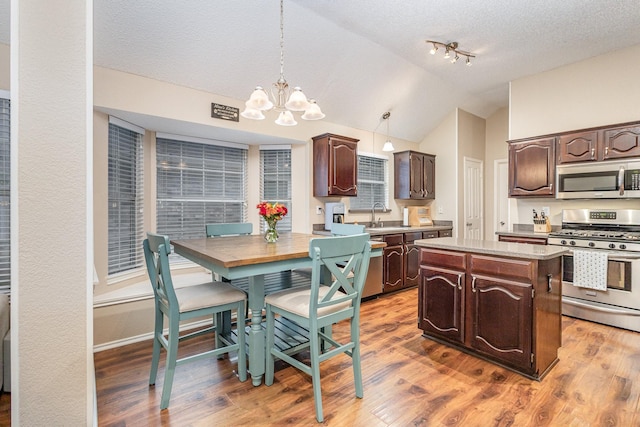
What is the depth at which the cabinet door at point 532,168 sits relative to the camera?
402cm

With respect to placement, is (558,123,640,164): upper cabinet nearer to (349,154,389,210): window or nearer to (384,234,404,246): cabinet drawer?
(384,234,404,246): cabinet drawer

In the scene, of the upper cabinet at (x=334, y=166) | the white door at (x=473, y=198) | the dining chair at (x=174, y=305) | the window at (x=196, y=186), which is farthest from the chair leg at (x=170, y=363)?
the white door at (x=473, y=198)

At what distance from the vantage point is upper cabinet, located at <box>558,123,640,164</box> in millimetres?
3434

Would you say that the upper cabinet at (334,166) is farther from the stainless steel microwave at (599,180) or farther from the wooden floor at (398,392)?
the stainless steel microwave at (599,180)

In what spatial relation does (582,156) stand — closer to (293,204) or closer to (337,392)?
(293,204)

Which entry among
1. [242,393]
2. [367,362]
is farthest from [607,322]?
[242,393]

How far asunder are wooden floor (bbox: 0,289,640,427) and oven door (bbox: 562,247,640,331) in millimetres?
421

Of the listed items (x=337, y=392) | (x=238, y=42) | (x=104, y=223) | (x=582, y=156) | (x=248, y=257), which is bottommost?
(x=337, y=392)

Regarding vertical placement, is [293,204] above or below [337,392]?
above

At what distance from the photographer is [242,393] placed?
2.06 metres

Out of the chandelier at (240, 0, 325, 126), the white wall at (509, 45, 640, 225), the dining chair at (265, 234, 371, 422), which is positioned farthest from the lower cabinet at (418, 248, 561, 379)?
the white wall at (509, 45, 640, 225)

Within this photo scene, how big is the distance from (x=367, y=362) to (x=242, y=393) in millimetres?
975

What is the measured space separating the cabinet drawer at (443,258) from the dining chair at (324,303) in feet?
3.07

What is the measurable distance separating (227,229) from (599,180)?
14.0 feet
